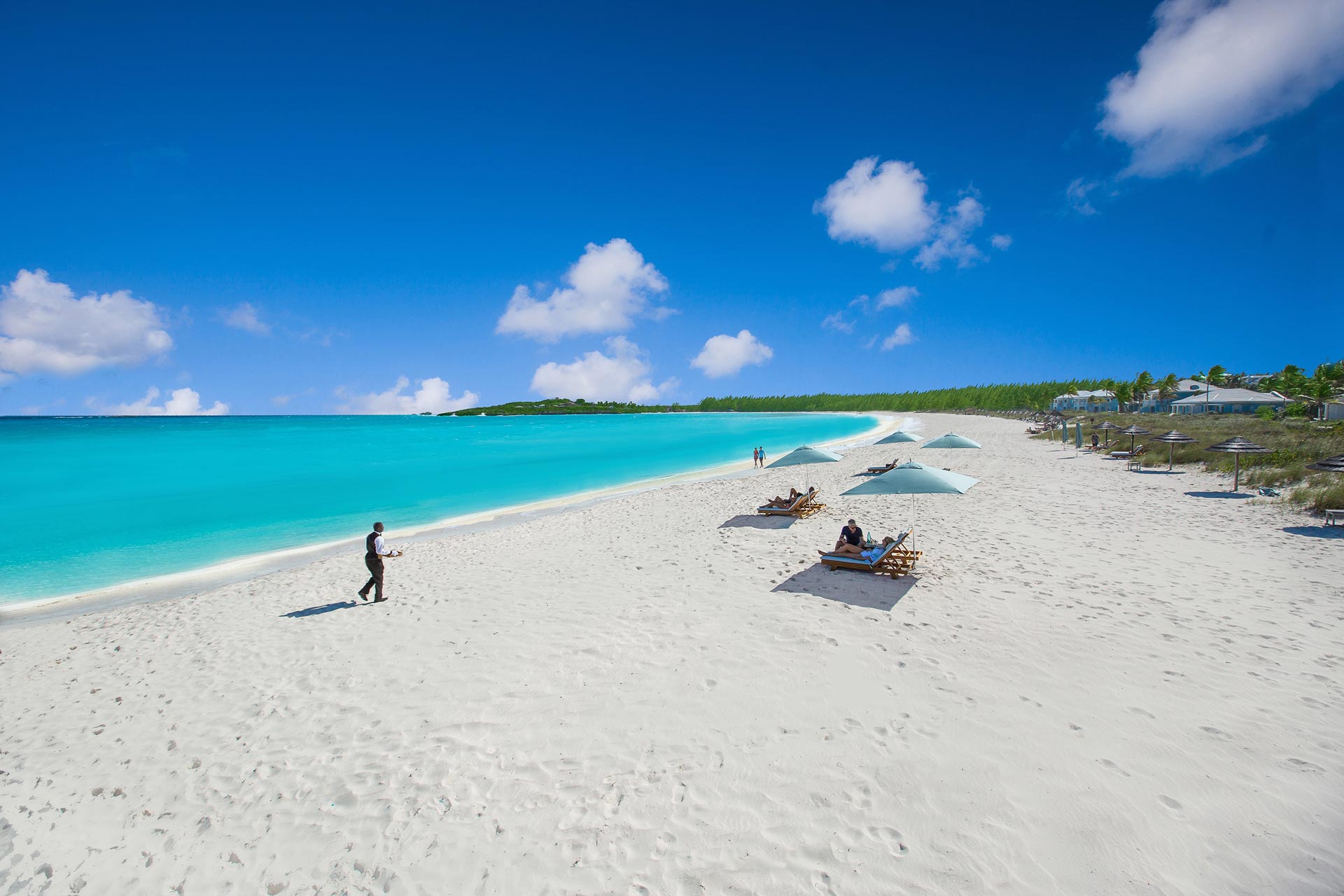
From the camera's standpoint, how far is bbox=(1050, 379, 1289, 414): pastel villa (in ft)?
196

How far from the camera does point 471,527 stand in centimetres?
1848

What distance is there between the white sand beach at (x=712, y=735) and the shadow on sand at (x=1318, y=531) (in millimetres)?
1382

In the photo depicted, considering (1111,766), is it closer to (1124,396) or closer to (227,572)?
(227,572)

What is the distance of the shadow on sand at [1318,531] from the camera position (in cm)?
1131

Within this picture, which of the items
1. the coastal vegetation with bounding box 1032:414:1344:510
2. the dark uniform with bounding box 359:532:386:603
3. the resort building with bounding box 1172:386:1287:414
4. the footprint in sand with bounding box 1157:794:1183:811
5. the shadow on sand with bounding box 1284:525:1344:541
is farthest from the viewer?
the resort building with bounding box 1172:386:1287:414

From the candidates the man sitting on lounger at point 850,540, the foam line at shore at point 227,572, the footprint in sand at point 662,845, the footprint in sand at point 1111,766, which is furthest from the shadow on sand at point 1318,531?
the foam line at shore at point 227,572

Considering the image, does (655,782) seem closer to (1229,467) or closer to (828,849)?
(828,849)

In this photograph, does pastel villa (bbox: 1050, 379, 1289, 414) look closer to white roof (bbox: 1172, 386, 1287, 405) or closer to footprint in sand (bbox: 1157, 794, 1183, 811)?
white roof (bbox: 1172, 386, 1287, 405)

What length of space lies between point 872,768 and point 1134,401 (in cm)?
10858

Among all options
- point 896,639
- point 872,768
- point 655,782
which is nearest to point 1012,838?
point 872,768

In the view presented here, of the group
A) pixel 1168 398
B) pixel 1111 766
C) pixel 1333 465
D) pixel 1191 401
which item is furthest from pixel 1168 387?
pixel 1111 766

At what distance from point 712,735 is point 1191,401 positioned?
280 feet

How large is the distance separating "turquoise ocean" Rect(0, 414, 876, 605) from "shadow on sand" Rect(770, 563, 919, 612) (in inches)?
629

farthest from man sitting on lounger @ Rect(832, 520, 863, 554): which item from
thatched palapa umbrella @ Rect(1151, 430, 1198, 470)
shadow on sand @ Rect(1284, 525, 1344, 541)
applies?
thatched palapa umbrella @ Rect(1151, 430, 1198, 470)
